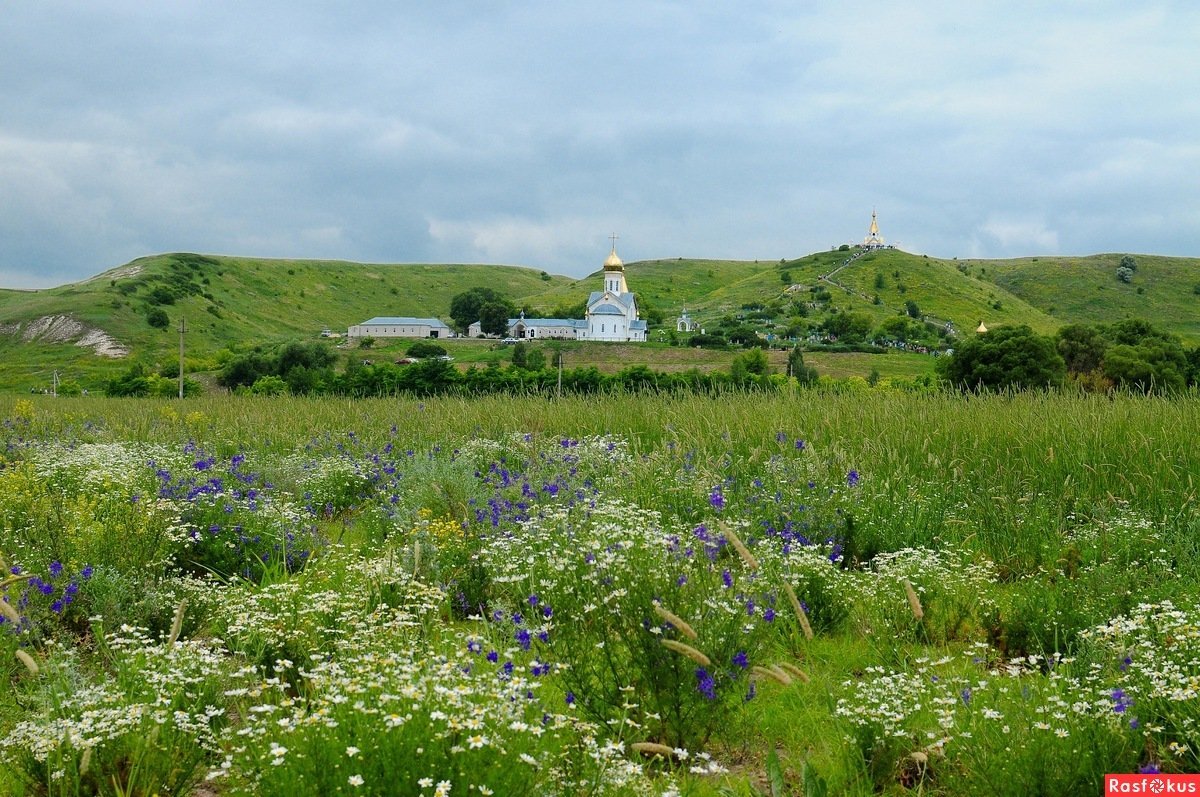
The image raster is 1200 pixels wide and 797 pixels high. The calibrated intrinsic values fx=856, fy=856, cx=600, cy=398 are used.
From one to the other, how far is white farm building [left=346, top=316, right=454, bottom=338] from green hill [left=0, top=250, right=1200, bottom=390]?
12826mm

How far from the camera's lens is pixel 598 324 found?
128m

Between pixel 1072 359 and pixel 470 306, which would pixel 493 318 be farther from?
pixel 1072 359

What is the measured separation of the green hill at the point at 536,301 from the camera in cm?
11525

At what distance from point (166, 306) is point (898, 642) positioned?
147304mm

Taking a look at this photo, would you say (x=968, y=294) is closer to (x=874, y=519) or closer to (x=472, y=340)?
(x=472, y=340)

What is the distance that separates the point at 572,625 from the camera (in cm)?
384

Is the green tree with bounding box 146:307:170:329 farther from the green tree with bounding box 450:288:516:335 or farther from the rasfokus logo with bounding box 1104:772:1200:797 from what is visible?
the rasfokus logo with bounding box 1104:772:1200:797

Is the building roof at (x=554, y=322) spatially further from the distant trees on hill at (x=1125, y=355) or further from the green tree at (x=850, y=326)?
the distant trees on hill at (x=1125, y=355)

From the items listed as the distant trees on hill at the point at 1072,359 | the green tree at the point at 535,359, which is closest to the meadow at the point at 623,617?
the distant trees on hill at the point at 1072,359

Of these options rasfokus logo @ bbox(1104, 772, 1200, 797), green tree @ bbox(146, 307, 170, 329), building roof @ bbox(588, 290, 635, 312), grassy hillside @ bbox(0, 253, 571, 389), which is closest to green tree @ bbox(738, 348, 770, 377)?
building roof @ bbox(588, 290, 635, 312)

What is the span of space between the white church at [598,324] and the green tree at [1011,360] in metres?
64.9

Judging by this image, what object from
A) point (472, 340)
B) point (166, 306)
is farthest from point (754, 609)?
point (166, 306)

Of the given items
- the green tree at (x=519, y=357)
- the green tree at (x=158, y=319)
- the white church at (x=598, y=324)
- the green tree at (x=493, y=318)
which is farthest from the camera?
the green tree at (x=493, y=318)

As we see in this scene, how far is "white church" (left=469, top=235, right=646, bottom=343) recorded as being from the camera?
12781 cm
